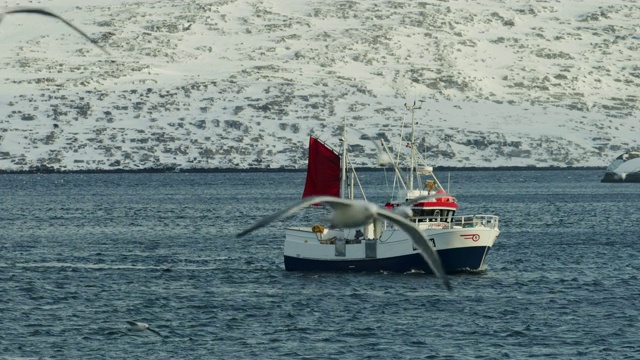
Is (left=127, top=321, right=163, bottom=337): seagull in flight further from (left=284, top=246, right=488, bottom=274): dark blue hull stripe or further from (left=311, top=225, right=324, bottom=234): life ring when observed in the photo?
(left=284, top=246, right=488, bottom=274): dark blue hull stripe

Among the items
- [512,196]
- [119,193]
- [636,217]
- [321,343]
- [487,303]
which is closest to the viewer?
[321,343]

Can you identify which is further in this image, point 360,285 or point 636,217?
point 636,217

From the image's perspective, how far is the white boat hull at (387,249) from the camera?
210 ft

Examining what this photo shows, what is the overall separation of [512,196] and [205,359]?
128861 millimetres

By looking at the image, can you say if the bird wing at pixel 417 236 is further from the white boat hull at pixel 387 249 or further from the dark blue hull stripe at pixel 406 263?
the dark blue hull stripe at pixel 406 263

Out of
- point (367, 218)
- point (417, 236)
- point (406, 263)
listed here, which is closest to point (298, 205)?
point (367, 218)

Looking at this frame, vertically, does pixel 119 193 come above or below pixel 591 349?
below

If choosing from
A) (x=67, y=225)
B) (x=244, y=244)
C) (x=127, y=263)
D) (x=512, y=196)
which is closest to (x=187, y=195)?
(x=512, y=196)

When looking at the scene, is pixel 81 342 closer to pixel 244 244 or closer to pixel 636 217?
pixel 244 244

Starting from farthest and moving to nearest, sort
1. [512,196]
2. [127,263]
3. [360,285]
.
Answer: [512,196] → [127,263] → [360,285]

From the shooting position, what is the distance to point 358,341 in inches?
1820

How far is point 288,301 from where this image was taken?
2212 inches

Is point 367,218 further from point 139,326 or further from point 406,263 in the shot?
point 406,263

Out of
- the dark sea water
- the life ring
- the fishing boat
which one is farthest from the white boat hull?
the dark sea water
